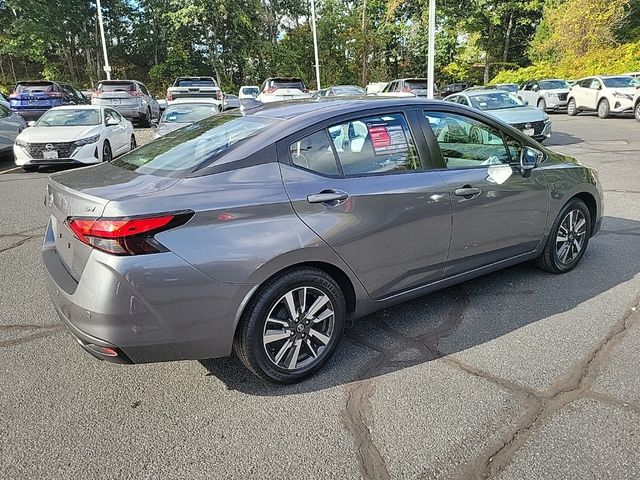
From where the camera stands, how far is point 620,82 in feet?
60.3

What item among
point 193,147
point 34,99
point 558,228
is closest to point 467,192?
point 558,228

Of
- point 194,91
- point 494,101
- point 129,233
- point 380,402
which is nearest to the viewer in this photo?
point 129,233

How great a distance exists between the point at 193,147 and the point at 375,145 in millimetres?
1155

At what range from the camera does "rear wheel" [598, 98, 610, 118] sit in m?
18.7

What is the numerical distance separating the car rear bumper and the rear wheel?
20220 millimetres

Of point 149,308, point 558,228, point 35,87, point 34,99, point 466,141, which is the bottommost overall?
point 558,228

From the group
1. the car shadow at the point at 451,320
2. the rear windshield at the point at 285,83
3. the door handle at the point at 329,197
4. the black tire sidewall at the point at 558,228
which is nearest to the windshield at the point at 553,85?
the rear windshield at the point at 285,83

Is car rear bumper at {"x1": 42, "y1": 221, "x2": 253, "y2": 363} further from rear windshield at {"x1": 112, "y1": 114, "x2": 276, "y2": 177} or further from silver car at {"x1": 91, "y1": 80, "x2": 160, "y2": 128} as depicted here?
silver car at {"x1": 91, "y1": 80, "x2": 160, "y2": 128}

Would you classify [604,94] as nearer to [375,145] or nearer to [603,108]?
[603,108]

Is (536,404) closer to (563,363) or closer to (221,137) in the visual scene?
(563,363)

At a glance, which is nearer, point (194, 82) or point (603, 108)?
point (603, 108)

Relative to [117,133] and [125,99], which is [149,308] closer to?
[117,133]

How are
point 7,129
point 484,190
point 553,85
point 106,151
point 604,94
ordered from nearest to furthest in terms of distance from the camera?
point 484,190 → point 106,151 → point 7,129 → point 604,94 → point 553,85

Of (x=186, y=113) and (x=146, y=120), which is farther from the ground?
(x=186, y=113)
